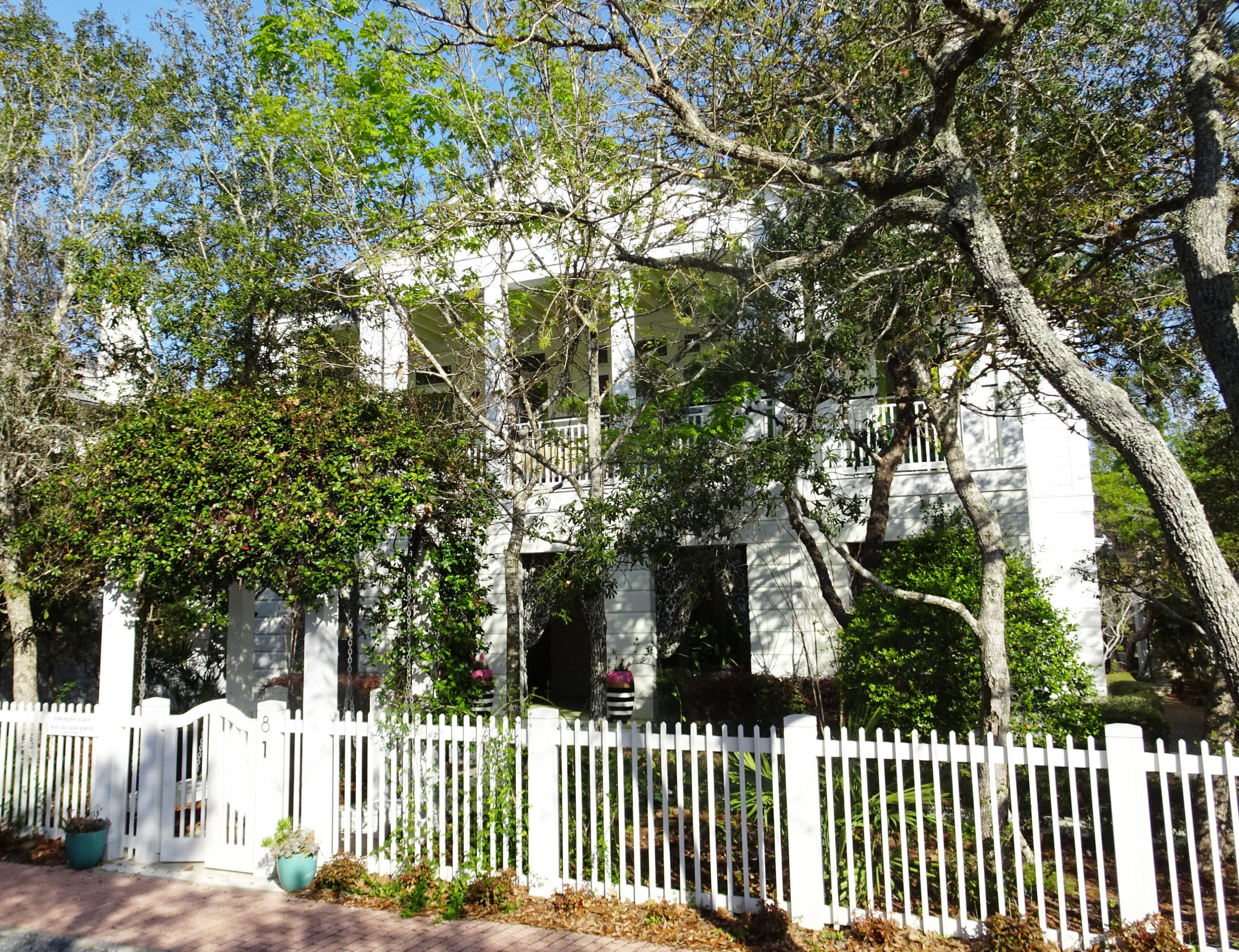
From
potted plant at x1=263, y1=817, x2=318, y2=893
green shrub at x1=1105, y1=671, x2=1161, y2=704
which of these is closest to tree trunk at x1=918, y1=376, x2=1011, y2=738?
potted plant at x1=263, y1=817, x2=318, y2=893

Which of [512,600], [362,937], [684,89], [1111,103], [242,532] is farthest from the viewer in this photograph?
[512,600]

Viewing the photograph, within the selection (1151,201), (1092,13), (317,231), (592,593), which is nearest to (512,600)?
(592,593)

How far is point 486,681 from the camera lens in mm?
11484

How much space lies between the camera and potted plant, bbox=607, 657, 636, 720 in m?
12.8

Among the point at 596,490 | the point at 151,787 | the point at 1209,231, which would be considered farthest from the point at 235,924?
the point at 1209,231

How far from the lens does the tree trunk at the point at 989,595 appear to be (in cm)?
667

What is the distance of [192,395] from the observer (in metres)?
8.33

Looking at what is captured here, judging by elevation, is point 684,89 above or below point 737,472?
above

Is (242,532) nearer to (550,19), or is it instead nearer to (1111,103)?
(550,19)

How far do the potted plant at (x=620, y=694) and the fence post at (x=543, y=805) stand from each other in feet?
21.4

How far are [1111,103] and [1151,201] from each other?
1.02 meters

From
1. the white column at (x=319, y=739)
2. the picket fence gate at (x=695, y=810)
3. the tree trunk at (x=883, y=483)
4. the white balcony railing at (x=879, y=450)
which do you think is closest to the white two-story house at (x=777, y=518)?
the white balcony railing at (x=879, y=450)

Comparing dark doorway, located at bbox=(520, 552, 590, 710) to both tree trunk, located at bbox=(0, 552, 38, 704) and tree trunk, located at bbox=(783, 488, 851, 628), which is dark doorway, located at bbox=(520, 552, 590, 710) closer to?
tree trunk, located at bbox=(783, 488, 851, 628)

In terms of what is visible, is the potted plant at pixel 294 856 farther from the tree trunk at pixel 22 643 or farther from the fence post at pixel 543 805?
the tree trunk at pixel 22 643
